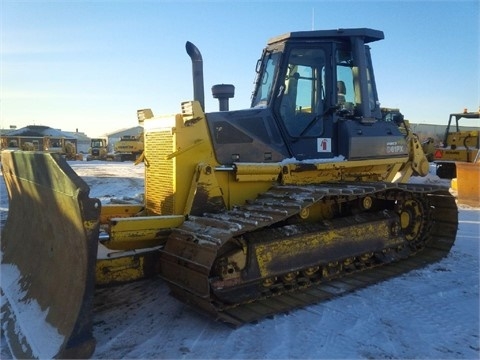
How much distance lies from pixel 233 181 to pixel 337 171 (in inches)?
63.8

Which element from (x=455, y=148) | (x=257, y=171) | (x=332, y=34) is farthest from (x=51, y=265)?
(x=455, y=148)

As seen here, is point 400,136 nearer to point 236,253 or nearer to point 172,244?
point 236,253

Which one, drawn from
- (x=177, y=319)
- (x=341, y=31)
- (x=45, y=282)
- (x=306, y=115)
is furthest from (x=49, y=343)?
(x=341, y=31)

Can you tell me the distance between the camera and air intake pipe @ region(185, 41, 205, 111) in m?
5.47

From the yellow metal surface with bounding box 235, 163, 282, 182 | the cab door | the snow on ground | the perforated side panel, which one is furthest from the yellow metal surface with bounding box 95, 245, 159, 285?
the cab door

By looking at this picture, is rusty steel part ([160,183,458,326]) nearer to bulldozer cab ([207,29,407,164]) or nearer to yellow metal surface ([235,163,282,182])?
yellow metal surface ([235,163,282,182])

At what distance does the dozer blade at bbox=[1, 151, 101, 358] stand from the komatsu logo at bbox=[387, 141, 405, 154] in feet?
14.8

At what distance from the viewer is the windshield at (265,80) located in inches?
225

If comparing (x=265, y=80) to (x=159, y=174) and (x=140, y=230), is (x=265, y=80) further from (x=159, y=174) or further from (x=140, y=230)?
(x=140, y=230)

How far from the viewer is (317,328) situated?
160 inches

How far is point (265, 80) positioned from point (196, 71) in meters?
0.96

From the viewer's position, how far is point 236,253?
176 inches

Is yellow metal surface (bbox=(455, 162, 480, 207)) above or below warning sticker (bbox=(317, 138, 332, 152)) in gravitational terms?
below

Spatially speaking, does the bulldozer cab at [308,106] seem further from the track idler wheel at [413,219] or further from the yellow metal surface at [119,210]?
the yellow metal surface at [119,210]
